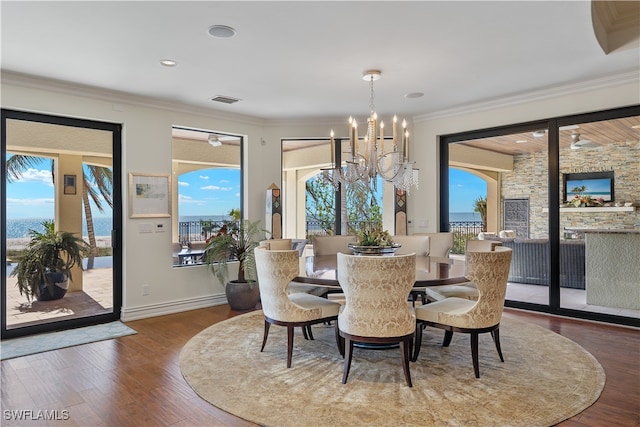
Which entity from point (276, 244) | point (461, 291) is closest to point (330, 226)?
point (276, 244)

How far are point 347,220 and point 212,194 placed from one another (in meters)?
2.05

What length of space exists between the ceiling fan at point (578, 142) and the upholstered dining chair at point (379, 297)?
3230 millimetres

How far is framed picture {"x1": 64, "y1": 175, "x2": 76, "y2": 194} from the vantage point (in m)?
4.53

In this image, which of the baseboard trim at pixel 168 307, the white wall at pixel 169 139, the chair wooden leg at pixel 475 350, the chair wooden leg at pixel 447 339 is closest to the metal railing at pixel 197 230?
the white wall at pixel 169 139

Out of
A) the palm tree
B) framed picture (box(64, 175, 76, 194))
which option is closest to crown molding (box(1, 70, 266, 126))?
the palm tree

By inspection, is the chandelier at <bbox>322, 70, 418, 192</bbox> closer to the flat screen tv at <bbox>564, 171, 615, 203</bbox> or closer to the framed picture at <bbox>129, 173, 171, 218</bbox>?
the flat screen tv at <bbox>564, 171, 615, 203</bbox>

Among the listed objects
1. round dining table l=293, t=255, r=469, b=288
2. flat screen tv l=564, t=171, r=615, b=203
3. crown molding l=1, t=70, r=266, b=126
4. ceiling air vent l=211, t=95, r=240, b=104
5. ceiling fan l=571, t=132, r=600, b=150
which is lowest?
round dining table l=293, t=255, r=469, b=288

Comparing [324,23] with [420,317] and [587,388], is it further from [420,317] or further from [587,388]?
[587,388]

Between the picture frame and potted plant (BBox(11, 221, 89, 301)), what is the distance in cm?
39

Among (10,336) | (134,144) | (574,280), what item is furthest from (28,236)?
(574,280)

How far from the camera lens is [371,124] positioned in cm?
377

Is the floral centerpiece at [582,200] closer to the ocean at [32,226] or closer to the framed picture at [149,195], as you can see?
the framed picture at [149,195]

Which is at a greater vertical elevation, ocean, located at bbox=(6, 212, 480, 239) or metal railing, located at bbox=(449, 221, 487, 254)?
ocean, located at bbox=(6, 212, 480, 239)

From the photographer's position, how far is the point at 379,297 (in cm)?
278
